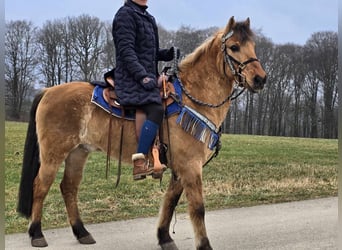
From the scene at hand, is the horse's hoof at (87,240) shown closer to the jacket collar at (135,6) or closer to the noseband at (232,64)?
the noseband at (232,64)

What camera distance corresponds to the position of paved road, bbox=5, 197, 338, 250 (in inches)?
186

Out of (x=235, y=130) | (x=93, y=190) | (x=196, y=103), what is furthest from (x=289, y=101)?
(x=196, y=103)

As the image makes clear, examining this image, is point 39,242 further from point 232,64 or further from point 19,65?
point 19,65

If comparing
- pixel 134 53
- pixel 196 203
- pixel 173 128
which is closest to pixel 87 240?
pixel 196 203

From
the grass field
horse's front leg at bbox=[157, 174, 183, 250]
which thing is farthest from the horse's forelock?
the grass field

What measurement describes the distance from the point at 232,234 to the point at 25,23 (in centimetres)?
2747

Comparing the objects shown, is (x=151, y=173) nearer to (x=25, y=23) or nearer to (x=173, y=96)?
(x=173, y=96)

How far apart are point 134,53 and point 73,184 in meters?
1.81

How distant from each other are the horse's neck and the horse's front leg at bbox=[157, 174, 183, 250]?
2.75 feet

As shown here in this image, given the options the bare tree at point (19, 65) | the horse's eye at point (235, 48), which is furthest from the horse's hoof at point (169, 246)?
the bare tree at point (19, 65)

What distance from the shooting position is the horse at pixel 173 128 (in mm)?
4141

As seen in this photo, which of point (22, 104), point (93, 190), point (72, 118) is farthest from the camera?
point (22, 104)

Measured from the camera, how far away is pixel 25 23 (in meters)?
29.0

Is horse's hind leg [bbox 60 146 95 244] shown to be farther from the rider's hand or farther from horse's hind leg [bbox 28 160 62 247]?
the rider's hand
